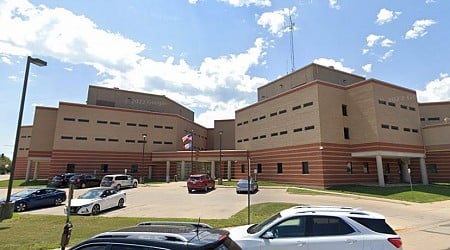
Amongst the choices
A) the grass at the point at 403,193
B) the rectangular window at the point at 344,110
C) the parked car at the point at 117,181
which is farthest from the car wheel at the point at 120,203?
the rectangular window at the point at 344,110

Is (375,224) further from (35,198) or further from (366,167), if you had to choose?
(366,167)

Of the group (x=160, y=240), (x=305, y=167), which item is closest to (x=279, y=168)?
(x=305, y=167)

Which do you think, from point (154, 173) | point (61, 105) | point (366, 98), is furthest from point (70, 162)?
point (366, 98)

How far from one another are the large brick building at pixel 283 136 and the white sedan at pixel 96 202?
1205cm

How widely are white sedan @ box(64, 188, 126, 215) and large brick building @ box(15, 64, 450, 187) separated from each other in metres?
12.1

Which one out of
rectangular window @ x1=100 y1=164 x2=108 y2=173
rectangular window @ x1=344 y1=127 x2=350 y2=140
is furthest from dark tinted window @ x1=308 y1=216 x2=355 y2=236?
rectangular window @ x1=100 y1=164 x2=108 y2=173

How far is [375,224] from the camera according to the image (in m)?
6.13

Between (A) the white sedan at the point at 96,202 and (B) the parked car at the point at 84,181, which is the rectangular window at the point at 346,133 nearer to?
(A) the white sedan at the point at 96,202

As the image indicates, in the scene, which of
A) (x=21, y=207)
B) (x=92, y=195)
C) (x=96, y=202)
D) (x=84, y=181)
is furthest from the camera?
(x=84, y=181)

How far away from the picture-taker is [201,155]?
48.8 m

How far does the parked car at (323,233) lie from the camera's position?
19.2 feet

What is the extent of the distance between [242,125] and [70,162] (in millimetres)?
28013

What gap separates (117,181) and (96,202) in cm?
1625

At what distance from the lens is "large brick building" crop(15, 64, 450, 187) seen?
1334 inches
